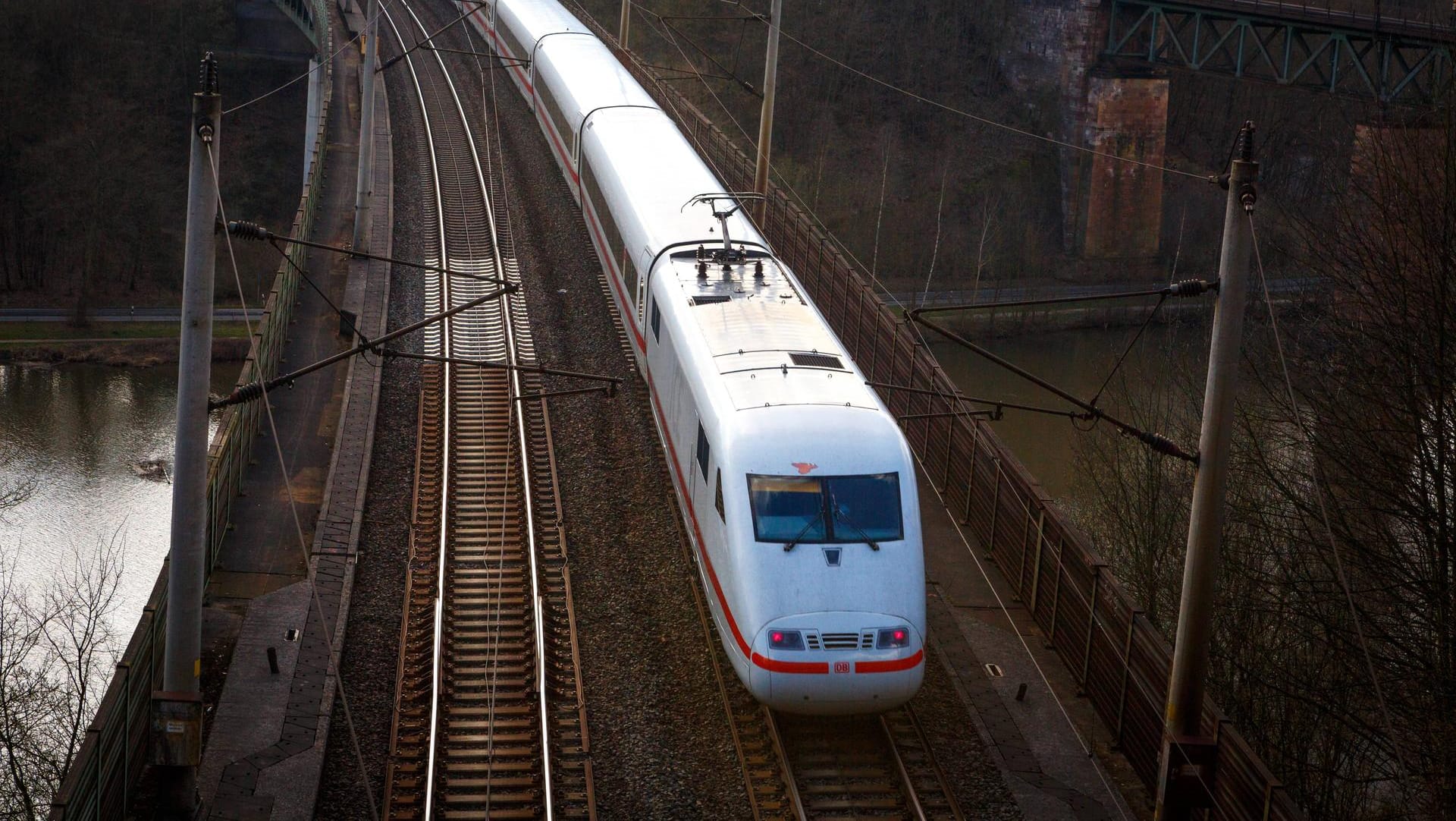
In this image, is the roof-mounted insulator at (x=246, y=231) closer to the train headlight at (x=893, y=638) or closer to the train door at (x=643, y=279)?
the train headlight at (x=893, y=638)

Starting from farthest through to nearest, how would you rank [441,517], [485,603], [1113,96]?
[1113,96] < [441,517] < [485,603]

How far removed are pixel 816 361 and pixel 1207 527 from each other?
206 inches

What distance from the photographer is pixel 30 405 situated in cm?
4041

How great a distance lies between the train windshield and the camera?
13.1 m

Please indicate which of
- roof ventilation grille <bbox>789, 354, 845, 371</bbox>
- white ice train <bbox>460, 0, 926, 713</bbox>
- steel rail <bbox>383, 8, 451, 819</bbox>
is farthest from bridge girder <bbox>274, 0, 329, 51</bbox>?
roof ventilation grille <bbox>789, 354, 845, 371</bbox>

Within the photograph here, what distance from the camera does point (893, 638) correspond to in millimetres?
12578

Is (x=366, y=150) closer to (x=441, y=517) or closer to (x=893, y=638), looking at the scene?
(x=441, y=517)

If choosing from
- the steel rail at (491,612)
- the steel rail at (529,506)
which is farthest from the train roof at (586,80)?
the steel rail at (491,612)

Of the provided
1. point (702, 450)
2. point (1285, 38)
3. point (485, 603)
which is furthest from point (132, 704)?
point (1285, 38)

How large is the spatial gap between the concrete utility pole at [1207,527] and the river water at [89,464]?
65.0 ft

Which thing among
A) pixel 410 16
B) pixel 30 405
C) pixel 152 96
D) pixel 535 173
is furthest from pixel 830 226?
pixel 152 96

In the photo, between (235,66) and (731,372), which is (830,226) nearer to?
(235,66)

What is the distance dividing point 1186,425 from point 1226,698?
8551 millimetres

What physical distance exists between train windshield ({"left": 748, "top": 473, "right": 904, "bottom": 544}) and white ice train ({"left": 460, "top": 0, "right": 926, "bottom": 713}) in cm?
1
